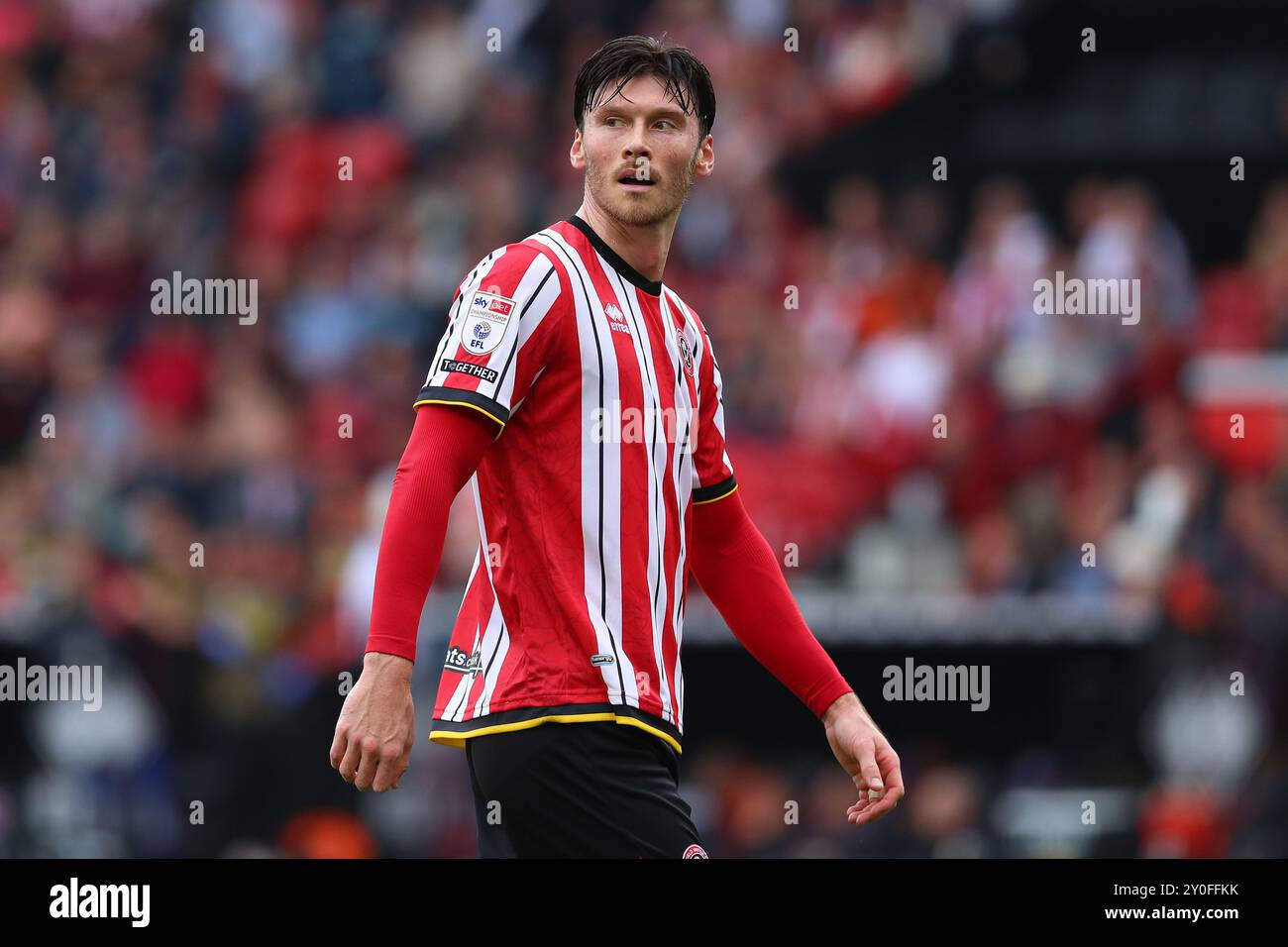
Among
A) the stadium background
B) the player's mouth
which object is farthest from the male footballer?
the stadium background

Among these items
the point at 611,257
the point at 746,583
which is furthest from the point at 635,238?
the point at 746,583

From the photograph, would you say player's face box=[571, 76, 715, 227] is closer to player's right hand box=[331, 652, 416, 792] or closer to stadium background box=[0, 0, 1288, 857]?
player's right hand box=[331, 652, 416, 792]

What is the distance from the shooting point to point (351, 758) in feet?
9.98

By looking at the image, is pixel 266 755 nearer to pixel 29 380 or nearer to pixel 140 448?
pixel 140 448

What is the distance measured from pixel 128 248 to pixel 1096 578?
5500mm

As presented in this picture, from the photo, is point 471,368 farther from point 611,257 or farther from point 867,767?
point 867,767

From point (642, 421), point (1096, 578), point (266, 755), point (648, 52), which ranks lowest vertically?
point (266, 755)

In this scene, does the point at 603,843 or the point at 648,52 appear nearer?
the point at 603,843

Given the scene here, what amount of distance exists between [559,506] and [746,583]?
0.72m

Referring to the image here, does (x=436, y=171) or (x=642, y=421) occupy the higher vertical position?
(x=436, y=171)

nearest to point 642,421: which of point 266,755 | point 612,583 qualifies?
point 612,583

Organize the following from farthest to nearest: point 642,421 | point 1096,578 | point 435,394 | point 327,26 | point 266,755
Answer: point 327,26 → point 1096,578 → point 266,755 → point 642,421 → point 435,394

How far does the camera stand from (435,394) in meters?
3.33

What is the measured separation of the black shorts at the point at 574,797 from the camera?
3357mm
